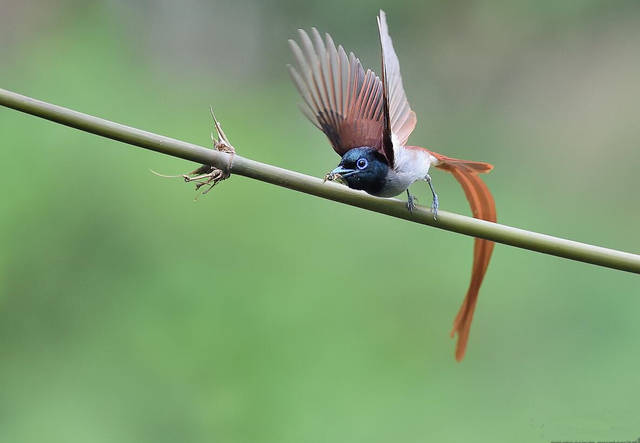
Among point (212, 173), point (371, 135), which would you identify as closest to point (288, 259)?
point (371, 135)

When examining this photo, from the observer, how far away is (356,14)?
8.85 ft

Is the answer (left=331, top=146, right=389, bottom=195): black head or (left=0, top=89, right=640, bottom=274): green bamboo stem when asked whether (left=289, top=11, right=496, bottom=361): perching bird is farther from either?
(left=0, top=89, right=640, bottom=274): green bamboo stem

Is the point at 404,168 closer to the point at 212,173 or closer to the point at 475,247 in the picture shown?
the point at 475,247

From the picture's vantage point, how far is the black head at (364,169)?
3.02ft

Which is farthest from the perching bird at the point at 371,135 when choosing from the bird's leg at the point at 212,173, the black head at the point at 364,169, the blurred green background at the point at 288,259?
the blurred green background at the point at 288,259

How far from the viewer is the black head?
3.02ft

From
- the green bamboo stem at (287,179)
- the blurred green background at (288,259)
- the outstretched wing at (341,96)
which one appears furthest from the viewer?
the blurred green background at (288,259)

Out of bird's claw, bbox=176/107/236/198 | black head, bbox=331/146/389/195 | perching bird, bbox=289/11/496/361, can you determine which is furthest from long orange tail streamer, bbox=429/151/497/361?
bird's claw, bbox=176/107/236/198

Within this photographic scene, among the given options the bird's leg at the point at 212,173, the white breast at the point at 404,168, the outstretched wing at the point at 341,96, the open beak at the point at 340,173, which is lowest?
the bird's leg at the point at 212,173

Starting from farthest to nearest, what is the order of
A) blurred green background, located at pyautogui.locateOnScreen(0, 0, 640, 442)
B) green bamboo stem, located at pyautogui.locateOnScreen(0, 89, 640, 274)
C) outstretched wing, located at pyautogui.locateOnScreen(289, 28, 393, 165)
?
blurred green background, located at pyautogui.locateOnScreen(0, 0, 640, 442) → outstretched wing, located at pyautogui.locateOnScreen(289, 28, 393, 165) → green bamboo stem, located at pyautogui.locateOnScreen(0, 89, 640, 274)

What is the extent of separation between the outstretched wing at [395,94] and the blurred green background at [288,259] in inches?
22.1

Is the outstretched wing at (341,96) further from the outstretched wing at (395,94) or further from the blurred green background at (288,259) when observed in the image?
the blurred green background at (288,259)

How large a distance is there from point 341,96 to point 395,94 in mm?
66

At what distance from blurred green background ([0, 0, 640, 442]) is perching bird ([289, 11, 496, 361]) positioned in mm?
453
